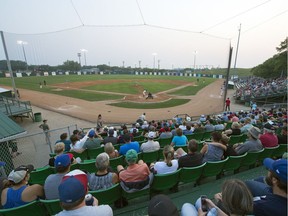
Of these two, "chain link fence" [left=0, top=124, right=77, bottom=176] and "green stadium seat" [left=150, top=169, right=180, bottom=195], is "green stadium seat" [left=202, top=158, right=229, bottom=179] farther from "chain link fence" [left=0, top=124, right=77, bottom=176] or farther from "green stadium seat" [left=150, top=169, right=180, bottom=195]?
"chain link fence" [left=0, top=124, right=77, bottom=176]

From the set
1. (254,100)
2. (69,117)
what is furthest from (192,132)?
(254,100)

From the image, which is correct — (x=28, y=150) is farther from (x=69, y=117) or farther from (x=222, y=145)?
(x=222, y=145)

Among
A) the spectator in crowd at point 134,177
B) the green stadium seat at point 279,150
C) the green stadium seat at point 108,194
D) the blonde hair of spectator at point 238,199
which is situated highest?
the blonde hair of spectator at point 238,199

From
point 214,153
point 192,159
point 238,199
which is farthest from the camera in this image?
point 214,153

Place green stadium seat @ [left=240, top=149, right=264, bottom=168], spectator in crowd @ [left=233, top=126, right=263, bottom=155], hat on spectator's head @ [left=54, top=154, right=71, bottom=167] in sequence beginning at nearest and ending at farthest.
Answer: hat on spectator's head @ [left=54, top=154, right=71, bottom=167]
green stadium seat @ [left=240, top=149, right=264, bottom=168]
spectator in crowd @ [left=233, top=126, right=263, bottom=155]

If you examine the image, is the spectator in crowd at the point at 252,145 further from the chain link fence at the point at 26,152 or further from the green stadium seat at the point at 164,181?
Answer: the chain link fence at the point at 26,152

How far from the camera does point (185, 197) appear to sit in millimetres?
3283

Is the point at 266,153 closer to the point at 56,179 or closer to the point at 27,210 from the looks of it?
the point at 56,179

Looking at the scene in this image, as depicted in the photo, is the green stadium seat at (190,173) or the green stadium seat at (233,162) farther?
the green stadium seat at (233,162)

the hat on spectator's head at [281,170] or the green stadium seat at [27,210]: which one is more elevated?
the hat on spectator's head at [281,170]

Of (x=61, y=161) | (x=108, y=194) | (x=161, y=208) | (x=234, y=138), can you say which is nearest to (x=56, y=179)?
(x=61, y=161)

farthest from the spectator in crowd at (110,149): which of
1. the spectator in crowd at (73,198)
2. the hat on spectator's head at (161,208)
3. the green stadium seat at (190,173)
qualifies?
the hat on spectator's head at (161,208)

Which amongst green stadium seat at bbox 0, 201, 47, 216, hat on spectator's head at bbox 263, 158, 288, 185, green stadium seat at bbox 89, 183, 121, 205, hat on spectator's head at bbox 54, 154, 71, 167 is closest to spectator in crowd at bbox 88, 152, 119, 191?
green stadium seat at bbox 89, 183, 121, 205

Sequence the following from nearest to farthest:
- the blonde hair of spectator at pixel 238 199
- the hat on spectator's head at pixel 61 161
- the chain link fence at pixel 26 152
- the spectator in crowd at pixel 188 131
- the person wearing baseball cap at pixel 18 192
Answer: the blonde hair of spectator at pixel 238 199
the person wearing baseball cap at pixel 18 192
the hat on spectator's head at pixel 61 161
the chain link fence at pixel 26 152
the spectator in crowd at pixel 188 131
